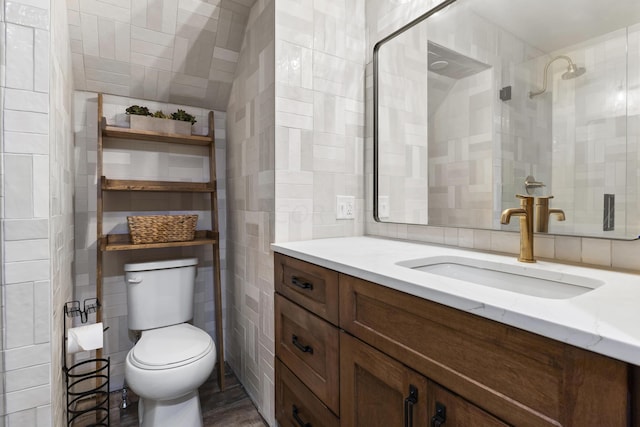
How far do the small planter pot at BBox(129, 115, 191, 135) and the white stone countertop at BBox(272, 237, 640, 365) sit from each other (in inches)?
49.0

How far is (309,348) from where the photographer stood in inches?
46.4

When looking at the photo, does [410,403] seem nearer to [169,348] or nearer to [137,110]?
[169,348]

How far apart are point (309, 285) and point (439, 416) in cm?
59

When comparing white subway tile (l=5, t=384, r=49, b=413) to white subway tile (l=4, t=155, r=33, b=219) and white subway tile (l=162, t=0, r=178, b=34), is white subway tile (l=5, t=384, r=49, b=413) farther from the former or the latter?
white subway tile (l=162, t=0, r=178, b=34)

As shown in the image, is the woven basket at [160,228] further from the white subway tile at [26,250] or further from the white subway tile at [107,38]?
the white subway tile at [107,38]

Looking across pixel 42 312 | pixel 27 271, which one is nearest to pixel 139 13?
pixel 27 271

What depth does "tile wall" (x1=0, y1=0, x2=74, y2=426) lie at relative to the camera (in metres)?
0.94

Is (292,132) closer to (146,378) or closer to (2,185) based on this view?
(2,185)

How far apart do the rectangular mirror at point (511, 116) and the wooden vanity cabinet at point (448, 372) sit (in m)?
0.61

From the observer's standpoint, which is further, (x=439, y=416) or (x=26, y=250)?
(x=26, y=250)

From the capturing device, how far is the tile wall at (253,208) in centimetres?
152

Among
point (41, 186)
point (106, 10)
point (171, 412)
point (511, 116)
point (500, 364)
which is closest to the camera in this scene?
point (500, 364)

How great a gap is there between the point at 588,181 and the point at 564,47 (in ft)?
1.40

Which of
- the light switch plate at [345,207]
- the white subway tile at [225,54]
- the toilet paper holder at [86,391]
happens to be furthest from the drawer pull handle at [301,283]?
the white subway tile at [225,54]
